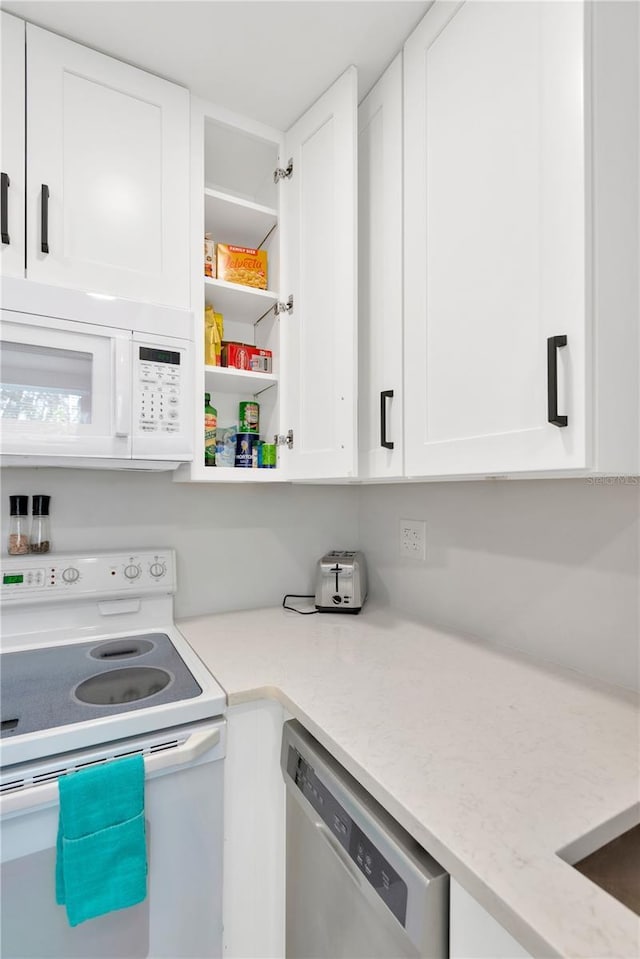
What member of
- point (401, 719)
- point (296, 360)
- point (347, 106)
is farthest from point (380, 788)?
point (347, 106)

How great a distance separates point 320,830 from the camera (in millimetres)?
838

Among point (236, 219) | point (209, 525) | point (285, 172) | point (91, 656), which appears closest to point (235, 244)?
point (236, 219)

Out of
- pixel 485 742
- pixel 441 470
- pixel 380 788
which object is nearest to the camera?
pixel 380 788

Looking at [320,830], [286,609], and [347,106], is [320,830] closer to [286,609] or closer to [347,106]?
[286,609]

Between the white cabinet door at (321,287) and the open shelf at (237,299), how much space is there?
0.26 feet

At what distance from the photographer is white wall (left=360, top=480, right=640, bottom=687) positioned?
1007mm

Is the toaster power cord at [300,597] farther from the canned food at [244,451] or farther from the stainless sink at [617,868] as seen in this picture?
the stainless sink at [617,868]

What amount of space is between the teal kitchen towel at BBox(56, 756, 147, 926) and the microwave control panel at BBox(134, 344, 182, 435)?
76cm

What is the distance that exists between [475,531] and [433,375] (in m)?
0.52

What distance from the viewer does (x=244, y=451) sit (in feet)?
4.78

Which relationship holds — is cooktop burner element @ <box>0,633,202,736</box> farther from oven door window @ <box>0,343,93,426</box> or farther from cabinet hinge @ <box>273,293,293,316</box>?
cabinet hinge @ <box>273,293,293,316</box>

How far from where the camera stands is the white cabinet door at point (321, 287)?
121 centimetres

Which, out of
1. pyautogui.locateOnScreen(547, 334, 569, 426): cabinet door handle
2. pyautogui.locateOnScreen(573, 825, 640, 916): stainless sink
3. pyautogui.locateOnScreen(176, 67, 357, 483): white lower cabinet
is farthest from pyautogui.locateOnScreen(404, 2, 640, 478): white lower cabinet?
pyautogui.locateOnScreen(573, 825, 640, 916): stainless sink

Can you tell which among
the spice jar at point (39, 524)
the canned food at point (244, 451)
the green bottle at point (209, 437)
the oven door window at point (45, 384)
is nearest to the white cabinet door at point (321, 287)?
the canned food at point (244, 451)
